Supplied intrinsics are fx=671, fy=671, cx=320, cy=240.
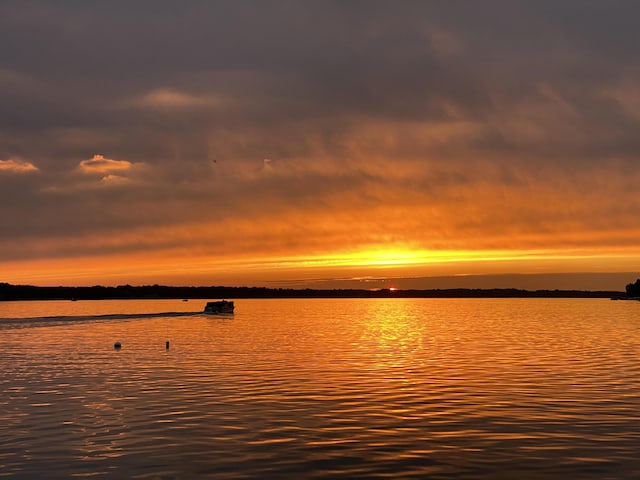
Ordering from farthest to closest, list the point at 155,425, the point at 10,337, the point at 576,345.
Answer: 1. the point at 10,337
2. the point at 576,345
3. the point at 155,425

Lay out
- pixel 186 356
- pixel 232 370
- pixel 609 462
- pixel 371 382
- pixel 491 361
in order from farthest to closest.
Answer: pixel 186 356 < pixel 491 361 < pixel 232 370 < pixel 371 382 < pixel 609 462

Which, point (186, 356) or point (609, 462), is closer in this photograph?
point (609, 462)

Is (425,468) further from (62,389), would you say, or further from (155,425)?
(62,389)

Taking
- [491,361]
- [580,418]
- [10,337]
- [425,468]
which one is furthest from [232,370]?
[10,337]

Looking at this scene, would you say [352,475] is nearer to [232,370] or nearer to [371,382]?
[371,382]

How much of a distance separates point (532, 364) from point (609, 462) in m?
36.2

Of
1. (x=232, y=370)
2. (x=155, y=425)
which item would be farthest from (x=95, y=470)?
(x=232, y=370)

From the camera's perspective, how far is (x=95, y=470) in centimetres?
2456

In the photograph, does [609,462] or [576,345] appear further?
[576,345]

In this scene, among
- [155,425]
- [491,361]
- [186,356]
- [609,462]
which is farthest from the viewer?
[186,356]

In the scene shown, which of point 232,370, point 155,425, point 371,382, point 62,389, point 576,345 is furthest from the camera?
point 576,345

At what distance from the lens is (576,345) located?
269 ft

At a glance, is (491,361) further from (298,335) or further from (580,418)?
(298,335)

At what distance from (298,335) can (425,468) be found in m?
81.2
